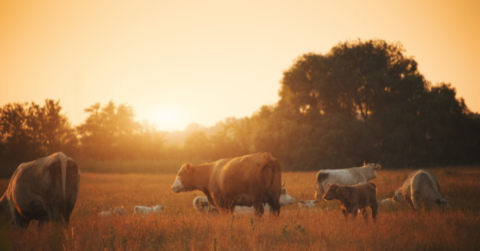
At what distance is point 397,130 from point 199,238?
3217 cm

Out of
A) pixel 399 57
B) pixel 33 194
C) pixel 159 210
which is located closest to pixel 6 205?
pixel 33 194

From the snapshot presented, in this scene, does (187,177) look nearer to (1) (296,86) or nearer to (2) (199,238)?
(2) (199,238)

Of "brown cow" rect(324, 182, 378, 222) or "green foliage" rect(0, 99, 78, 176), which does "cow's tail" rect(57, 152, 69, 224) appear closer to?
"brown cow" rect(324, 182, 378, 222)

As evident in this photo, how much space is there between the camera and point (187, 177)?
9.97 m

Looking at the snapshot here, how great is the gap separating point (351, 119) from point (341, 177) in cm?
2189

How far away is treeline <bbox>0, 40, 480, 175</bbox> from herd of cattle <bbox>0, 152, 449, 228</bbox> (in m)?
24.2

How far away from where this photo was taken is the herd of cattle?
6.98m

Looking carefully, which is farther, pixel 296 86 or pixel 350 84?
pixel 296 86

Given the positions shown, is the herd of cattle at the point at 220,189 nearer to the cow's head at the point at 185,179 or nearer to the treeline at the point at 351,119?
the cow's head at the point at 185,179

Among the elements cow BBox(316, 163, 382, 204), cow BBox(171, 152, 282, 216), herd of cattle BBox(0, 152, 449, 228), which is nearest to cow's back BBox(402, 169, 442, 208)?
herd of cattle BBox(0, 152, 449, 228)

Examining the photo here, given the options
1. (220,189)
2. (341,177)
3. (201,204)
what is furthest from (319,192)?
(220,189)

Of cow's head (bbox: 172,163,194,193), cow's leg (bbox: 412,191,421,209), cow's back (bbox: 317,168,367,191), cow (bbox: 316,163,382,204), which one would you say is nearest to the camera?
cow's leg (bbox: 412,191,421,209)

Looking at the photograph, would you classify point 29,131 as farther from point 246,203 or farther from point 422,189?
point 422,189

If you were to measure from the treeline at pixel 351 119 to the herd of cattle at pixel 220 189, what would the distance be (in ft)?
79.5
